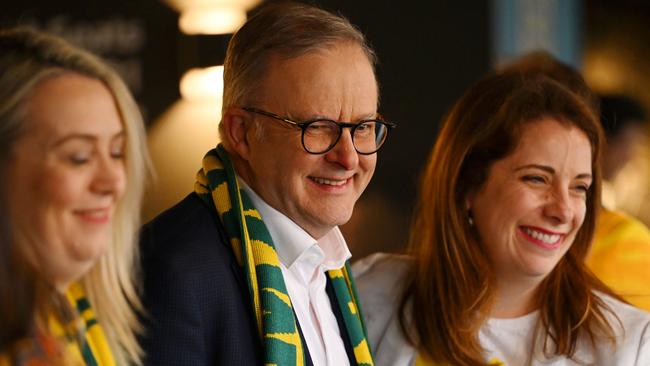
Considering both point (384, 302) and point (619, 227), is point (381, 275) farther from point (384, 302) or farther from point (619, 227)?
point (619, 227)

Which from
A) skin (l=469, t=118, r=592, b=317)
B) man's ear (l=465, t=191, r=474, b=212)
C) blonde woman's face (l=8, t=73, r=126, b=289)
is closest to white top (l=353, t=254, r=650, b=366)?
skin (l=469, t=118, r=592, b=317)

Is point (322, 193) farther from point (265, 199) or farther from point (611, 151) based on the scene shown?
point (611, 151)

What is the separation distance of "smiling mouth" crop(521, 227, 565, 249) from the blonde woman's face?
4.50ft

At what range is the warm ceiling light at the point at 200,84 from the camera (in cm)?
438

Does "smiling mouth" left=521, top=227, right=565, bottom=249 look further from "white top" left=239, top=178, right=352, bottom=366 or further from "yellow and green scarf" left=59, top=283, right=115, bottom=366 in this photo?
"yellow and green scarf" left=59, top=283, right=115, bottom=366

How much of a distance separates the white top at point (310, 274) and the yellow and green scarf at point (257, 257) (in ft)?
0.16

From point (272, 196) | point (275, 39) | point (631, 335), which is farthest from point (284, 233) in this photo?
point (631, 335)

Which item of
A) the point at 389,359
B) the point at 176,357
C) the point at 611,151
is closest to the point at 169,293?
the point at 176,357

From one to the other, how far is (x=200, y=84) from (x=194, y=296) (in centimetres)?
254

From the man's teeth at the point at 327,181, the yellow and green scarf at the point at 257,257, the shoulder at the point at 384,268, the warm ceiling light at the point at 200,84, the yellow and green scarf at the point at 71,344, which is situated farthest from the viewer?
the warm ceiling light at the point at 200,84

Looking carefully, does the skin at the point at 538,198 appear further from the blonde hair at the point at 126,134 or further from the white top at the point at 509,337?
the blonde hair at the point at 126,134

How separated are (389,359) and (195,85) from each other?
2.10 meters

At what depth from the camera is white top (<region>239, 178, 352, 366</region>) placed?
7.09 feet

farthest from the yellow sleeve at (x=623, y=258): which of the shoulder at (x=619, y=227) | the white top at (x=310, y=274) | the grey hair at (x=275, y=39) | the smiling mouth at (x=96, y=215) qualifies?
the smiling mouth at (x=96, y=215)
